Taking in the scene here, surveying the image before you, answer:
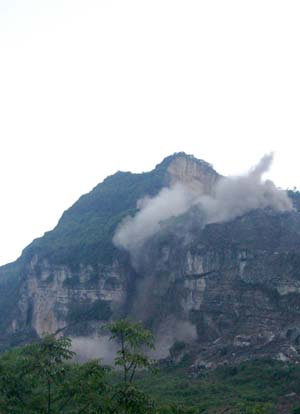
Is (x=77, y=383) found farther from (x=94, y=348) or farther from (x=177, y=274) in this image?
(x=94, y=348)

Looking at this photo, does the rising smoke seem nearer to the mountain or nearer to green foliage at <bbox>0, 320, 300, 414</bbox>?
the mountain

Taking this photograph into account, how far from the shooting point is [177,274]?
279 feet

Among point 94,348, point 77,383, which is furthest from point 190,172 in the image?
point 77,383

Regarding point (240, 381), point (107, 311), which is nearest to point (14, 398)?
point (240, 381)

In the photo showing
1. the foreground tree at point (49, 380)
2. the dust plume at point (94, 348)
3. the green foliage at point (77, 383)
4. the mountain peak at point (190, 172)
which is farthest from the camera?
the mountain peak at point (190, 172)

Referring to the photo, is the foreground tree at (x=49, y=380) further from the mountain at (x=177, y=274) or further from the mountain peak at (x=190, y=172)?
the mountain peak at (x=190, y=172)

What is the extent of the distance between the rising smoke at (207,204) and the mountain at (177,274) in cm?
26

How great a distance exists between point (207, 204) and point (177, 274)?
14.3 metres

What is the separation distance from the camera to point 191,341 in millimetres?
76188

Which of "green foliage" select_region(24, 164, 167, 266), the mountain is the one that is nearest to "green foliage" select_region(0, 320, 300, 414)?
the mountain

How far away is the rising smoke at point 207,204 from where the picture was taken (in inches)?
3568

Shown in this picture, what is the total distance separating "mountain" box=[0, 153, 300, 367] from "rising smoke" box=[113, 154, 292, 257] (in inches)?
10.3

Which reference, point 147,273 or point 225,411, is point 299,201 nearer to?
point 147,273

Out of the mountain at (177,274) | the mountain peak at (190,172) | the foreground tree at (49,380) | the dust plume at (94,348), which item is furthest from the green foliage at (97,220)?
the foreground tree at (49,380)
